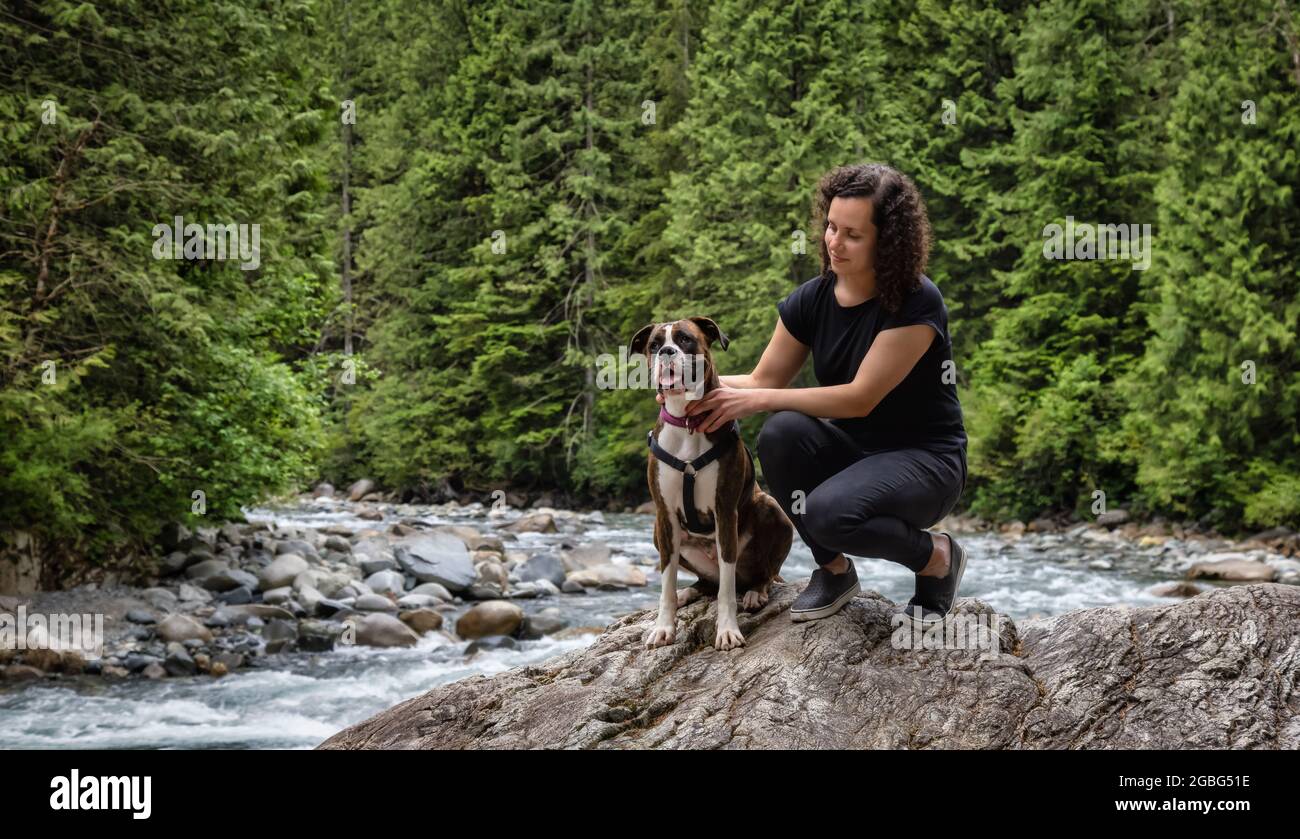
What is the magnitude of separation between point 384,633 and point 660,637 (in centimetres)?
776

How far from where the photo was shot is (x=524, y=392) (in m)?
29.8

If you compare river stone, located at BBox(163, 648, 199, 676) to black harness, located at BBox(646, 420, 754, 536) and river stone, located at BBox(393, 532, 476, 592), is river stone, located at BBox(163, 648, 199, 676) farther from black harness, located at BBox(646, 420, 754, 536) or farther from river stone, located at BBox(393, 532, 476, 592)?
black harness, located at BBox(646, 420, 754, 536)

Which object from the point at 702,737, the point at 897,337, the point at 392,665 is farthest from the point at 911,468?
the point at 392,665

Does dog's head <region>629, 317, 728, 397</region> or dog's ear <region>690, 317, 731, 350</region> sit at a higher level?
dog's ear <region>690, 317, 731, 350</region>

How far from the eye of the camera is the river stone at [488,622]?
1202cm

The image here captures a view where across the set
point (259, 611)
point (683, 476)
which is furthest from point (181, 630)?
point (683, 476)

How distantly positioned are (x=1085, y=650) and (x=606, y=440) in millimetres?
23402

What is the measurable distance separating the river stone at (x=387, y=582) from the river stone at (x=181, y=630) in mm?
2924

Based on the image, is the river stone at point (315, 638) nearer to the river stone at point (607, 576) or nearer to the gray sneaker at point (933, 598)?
the river stone at point (607, 576)

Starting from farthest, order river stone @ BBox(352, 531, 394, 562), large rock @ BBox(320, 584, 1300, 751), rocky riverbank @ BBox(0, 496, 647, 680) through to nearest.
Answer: river stone @ BBox(352, 531, 394, 562) → rocky riverbank @ BBox(0, 496, 647, 680) → large rock @ BBox(320, 584, 1300, 751)

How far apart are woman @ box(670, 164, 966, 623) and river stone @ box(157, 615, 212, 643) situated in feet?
27.2

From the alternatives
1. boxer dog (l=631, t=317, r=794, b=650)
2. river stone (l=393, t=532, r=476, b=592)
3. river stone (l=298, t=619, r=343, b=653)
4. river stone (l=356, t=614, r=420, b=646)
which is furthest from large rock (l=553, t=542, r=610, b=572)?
boxer dog (l=631, t=317, r=794, b=650)

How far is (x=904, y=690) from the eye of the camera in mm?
4066

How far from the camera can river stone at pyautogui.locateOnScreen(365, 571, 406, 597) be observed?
13.9 m
